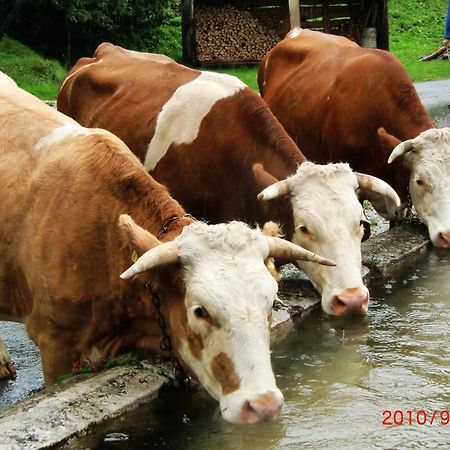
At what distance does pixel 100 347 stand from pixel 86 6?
56.4 ft

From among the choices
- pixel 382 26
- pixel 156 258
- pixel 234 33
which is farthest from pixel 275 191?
pixel 234 33

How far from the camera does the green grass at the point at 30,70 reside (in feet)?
56.9

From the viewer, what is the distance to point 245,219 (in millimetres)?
6469

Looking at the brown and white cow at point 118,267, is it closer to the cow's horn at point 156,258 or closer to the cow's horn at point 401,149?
the cow's horn at point 156,258

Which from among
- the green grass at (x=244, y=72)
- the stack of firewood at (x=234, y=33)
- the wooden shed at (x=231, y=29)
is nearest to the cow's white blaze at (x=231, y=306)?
the green grass at (x=244, y=72)

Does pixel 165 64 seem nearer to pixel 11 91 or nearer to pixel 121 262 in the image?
pixel 11 91

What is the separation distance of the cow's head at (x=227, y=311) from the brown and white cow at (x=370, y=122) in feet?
12.0

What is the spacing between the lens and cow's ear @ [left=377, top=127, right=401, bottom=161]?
7.73 metres

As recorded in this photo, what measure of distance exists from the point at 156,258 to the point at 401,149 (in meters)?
3.96

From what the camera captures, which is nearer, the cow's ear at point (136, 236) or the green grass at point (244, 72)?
the cow's ear at point (136, 236)

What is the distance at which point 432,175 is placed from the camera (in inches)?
292

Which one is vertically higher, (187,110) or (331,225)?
(187,110)

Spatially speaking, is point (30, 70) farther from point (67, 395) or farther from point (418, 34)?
point (418, 34)

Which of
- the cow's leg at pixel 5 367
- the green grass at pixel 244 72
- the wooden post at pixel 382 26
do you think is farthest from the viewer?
the wooden post at pixel 382 26
